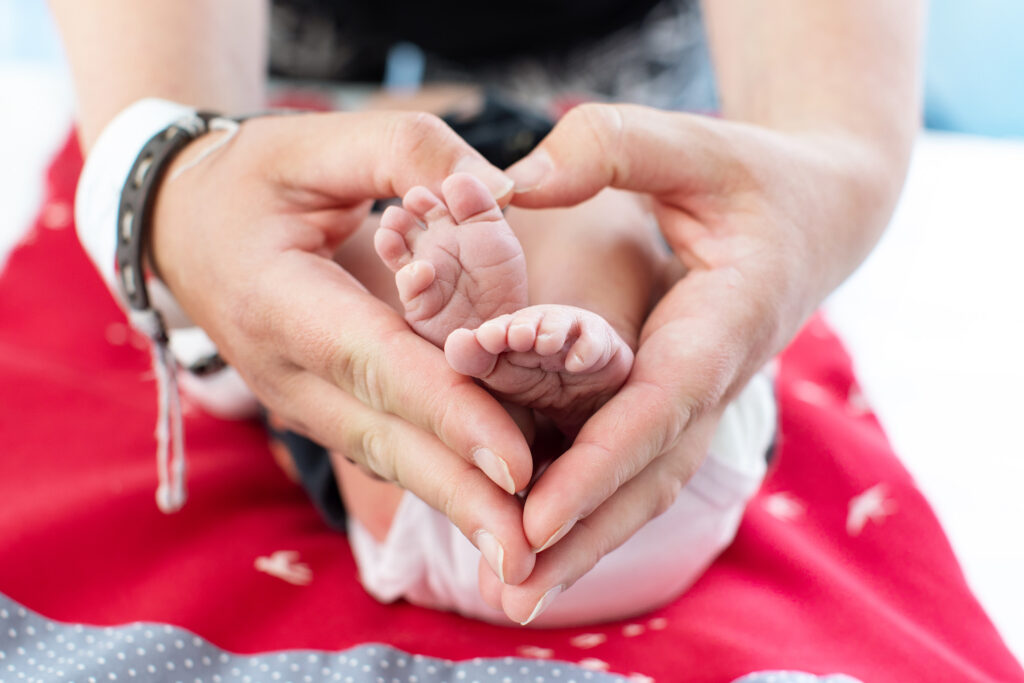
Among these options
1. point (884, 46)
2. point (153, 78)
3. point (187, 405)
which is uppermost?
point (884, 46)

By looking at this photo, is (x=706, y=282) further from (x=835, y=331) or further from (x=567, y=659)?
(x=835, y=331)

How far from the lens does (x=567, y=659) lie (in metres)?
0.62

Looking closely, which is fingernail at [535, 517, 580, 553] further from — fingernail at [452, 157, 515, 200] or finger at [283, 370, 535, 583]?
fingernail at [452, 157, 515, 200]

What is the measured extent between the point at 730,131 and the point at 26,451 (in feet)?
2.29

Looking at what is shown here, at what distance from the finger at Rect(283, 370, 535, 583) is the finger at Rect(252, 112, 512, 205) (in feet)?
0.43

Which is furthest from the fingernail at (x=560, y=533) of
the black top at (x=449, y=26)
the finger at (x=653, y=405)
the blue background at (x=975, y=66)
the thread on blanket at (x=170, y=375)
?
the blue background at (x=975, y=66)

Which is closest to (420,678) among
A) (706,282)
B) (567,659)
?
(567,659)

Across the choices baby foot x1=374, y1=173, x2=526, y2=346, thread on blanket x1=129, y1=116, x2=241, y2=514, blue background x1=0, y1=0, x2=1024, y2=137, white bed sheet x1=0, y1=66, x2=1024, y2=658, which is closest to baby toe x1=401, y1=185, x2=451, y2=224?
baby foot x1=374, y1=173, x2=526, y2=346

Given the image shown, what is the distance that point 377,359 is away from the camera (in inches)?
19.6

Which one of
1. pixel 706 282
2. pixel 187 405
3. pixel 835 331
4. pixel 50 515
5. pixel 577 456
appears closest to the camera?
pixel 577 456

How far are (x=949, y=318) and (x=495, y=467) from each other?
2.69ft

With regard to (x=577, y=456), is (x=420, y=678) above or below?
below

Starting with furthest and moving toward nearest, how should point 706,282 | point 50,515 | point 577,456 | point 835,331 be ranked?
point 835,331, point 50,515, point 706,282, point 577,456

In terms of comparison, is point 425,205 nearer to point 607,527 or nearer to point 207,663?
point 607,527
